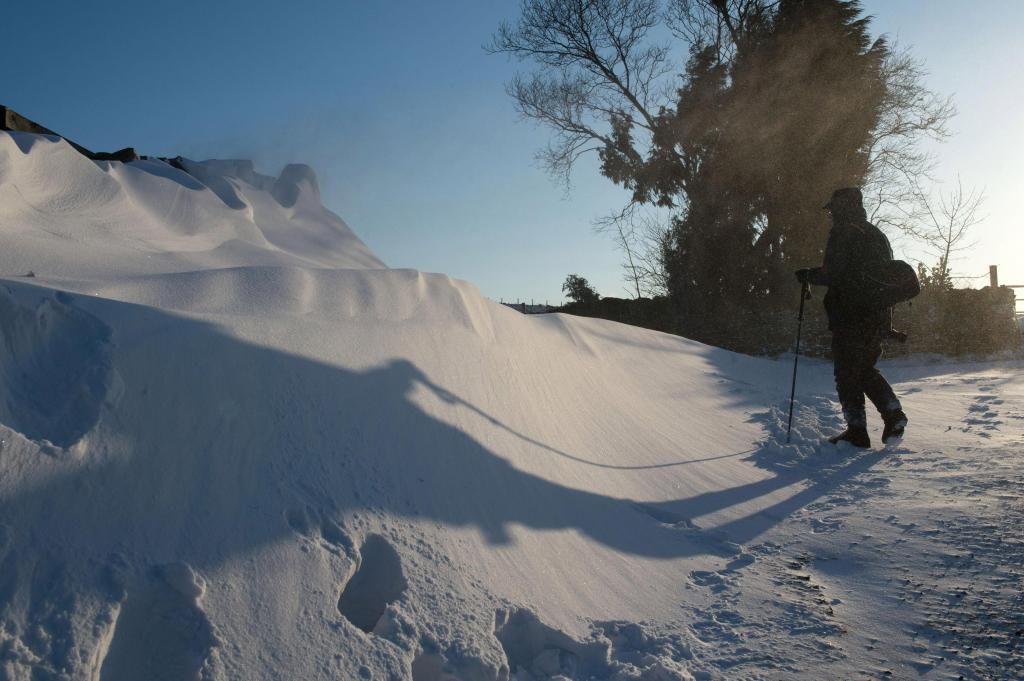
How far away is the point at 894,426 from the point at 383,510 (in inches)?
171

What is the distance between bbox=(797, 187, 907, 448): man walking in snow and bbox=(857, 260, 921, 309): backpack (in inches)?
1.0

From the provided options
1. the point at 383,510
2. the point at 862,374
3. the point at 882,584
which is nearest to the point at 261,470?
the point at 383,510

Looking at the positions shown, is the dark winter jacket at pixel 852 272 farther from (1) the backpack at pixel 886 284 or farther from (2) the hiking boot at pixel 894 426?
(2) the hiking boot at pixel 894 426

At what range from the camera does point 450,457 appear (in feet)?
10.5

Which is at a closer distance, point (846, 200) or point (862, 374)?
point (862, 374)

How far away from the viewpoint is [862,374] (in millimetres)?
5562

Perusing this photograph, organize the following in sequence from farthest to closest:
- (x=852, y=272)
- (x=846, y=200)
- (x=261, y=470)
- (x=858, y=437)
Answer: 1. (x=846, y=200)
2. (x=852, y=272)
3. (x=858, y=437)
4. (x=261, y=470)

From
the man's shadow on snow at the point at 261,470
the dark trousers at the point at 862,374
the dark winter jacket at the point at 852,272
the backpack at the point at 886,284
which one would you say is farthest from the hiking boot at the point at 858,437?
the man's shadow on snow at the point at 261,470

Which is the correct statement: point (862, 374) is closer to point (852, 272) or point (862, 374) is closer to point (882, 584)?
point (852, 272)

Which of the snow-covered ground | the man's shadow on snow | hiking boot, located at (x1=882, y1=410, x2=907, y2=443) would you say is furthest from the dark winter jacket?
the man's shadow on snow

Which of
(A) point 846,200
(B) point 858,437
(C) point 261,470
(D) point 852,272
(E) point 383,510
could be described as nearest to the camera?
(C) point 261,470

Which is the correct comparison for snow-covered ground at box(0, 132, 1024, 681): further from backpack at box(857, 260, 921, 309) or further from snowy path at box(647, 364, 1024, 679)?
backpack at box(857, 260, 921, 309)

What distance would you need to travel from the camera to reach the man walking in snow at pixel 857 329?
5473mm

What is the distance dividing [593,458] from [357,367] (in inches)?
59.9
